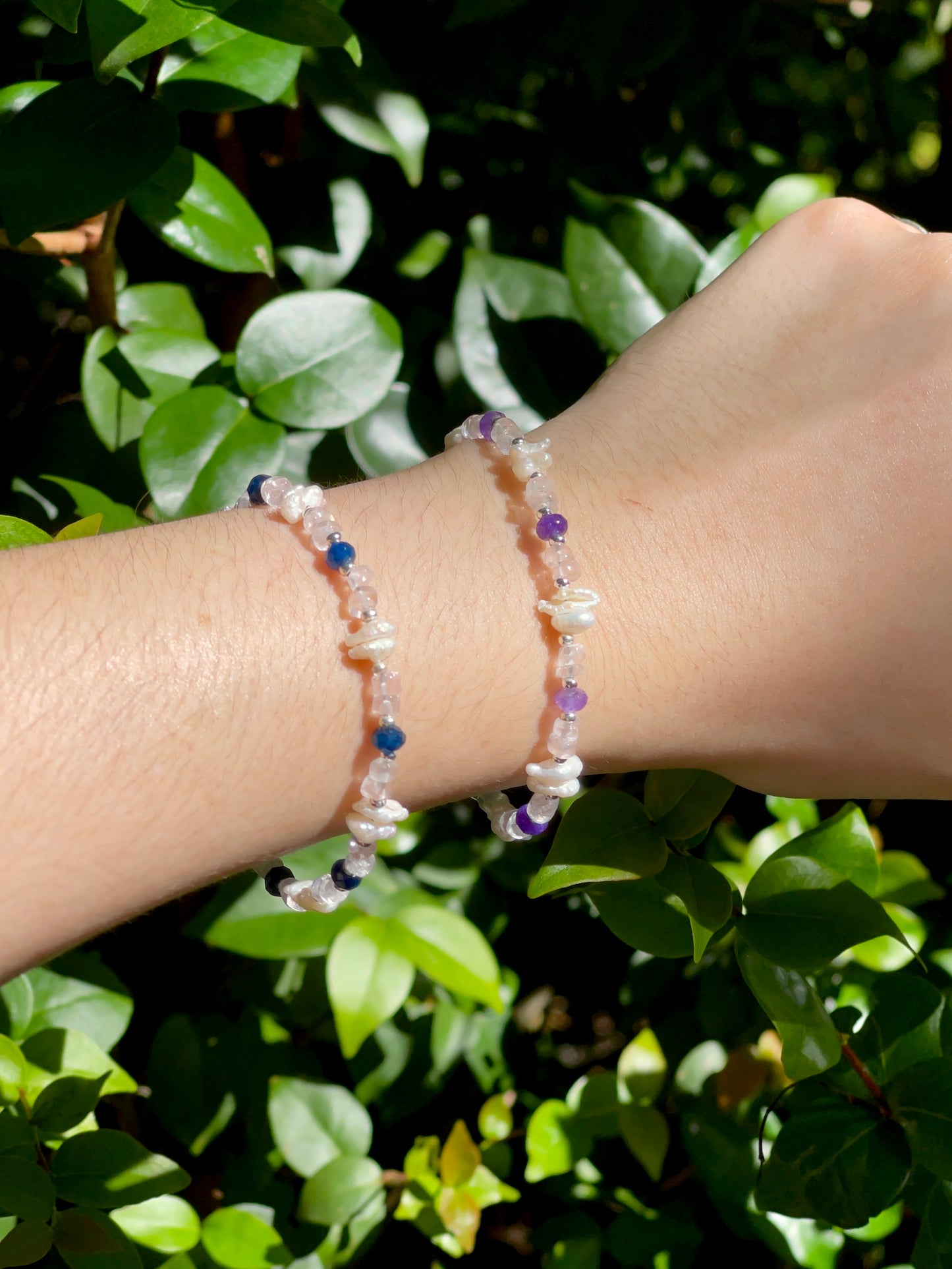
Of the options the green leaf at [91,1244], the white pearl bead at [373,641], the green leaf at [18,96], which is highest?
the green leaf at [18,96]

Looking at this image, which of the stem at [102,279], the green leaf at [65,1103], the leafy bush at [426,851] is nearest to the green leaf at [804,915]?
the leafy bush at [426,851]

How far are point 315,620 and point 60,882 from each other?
0.20 m

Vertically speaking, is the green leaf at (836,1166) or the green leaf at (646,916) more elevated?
the green leaf at (646,916)

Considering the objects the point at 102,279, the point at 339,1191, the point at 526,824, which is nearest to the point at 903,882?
the point at 526,824

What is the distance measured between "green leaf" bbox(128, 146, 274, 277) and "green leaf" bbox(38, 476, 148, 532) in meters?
0.22

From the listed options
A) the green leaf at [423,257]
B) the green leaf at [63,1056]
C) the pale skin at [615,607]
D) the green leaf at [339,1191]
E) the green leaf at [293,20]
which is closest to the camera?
the pale skin at [615,607]

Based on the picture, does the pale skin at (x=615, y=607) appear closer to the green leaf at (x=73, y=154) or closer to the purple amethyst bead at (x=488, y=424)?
the purple amethyst bead at (x=488, y=424)

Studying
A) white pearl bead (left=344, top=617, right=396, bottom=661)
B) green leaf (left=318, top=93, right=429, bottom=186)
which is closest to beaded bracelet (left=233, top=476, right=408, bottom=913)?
white pearl bead (left=344, top=617, right=396, bottom=661)

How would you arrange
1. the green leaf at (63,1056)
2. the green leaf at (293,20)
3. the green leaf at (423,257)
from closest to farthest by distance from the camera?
the green leaf at (293,20) → the green leaf at (63,1056) → the green leaf at (423,257)

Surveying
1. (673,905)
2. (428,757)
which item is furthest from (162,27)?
(673,905)

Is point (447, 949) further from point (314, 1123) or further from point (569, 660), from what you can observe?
point (569, 660)

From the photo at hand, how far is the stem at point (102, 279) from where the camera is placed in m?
0.89

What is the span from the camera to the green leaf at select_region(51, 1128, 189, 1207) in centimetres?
71

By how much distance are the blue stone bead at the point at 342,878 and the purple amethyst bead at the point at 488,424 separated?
31 cm
